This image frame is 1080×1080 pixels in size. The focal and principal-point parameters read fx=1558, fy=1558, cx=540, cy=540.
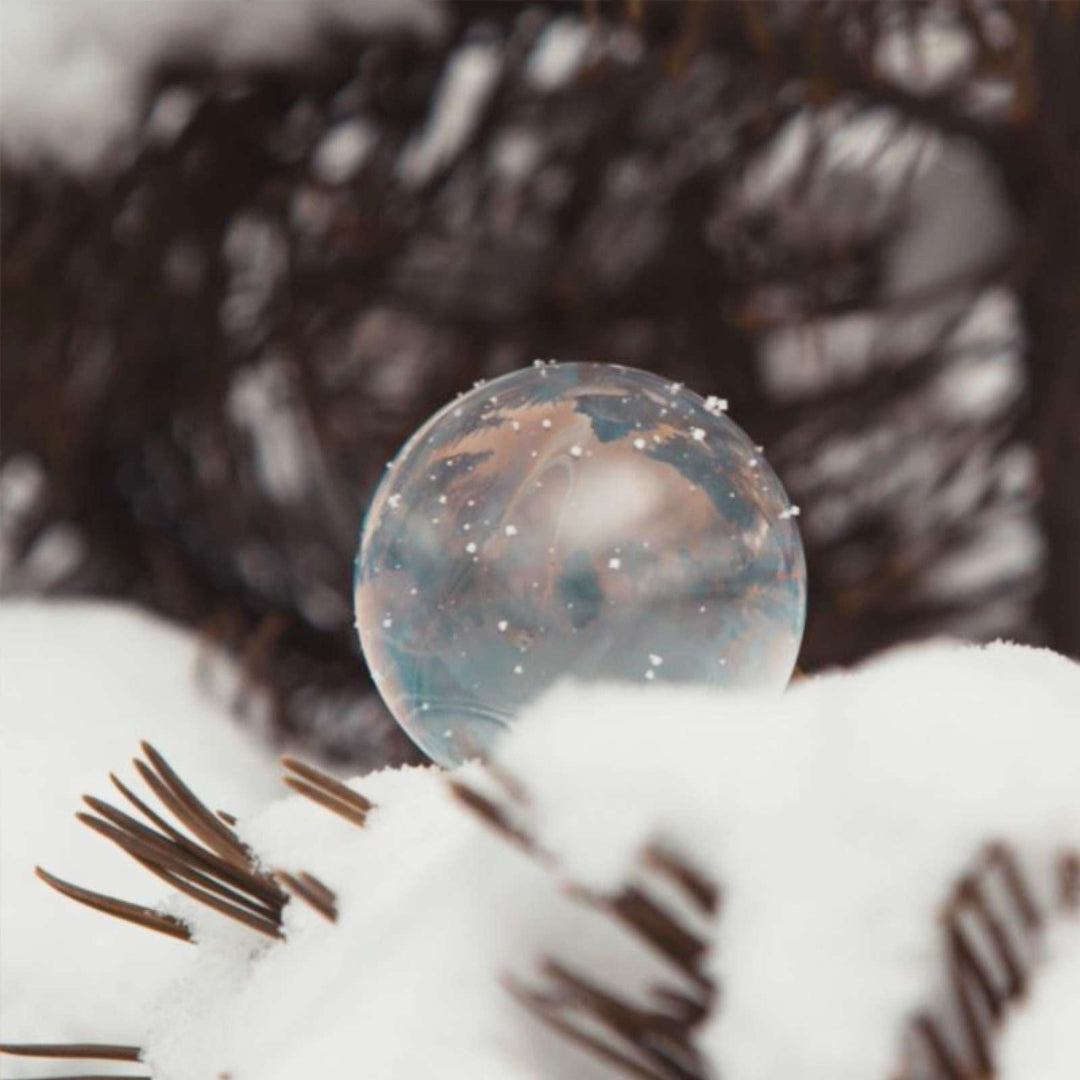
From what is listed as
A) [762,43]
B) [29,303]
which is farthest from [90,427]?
[762,43]

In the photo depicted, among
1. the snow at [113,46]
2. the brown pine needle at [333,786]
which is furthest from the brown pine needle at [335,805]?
the snow at [113,46]

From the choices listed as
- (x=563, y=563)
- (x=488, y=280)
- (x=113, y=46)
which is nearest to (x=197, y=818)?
(x=563, y=563)

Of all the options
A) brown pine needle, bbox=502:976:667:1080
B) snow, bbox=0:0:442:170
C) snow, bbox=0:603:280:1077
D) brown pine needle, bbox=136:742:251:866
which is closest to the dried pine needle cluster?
brown pine needle, bbox=502:976:667:1080

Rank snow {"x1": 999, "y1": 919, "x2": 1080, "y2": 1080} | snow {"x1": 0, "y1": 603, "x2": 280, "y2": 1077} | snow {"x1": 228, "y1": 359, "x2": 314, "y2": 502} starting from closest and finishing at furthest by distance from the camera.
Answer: snow {"x1": 999, "y1": 919, "x2": 1080, "y2": 1080} < snow {"x1": 0, "y1": 603, "x2": 280, "y2": 1077} < snow {"x1": 228, "y1": 359, "x2": 314, "y2": 502}

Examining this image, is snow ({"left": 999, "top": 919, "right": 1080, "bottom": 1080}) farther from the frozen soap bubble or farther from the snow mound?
the frozen soap bubble

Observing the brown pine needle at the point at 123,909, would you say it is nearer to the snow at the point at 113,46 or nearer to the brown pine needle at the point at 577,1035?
the brown pine needle at the point at 577,1035
